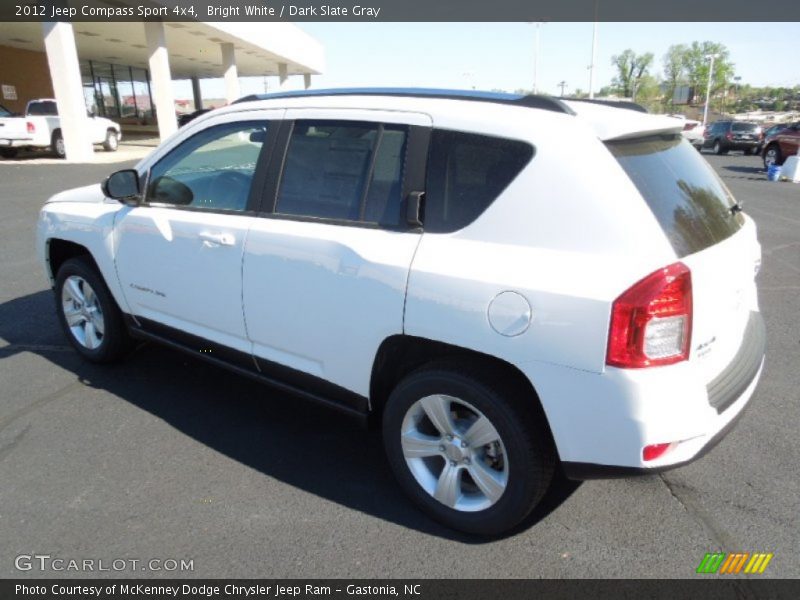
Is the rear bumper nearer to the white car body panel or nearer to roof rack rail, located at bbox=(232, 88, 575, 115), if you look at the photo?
roof rack rail, located at bbox=(232, 88, 575, 115)

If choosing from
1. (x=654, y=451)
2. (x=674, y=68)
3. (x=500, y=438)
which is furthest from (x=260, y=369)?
(x=674, y=68)

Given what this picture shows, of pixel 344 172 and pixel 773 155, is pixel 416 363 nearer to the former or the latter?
pixel 344 172

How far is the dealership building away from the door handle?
18.7 m

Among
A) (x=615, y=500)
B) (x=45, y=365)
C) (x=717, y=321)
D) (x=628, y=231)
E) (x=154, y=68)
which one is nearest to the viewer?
(x=628, y=231)

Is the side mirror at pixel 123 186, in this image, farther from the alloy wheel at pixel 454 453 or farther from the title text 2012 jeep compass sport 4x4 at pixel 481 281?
the alloy wheel at pixel 454 453

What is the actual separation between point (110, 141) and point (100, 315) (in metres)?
22.0

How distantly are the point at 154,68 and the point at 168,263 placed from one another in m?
23.5

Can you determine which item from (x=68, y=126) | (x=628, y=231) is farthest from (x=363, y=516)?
(x=68, y=126)

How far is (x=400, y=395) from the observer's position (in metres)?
2.64

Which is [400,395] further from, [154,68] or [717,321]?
[154,68]

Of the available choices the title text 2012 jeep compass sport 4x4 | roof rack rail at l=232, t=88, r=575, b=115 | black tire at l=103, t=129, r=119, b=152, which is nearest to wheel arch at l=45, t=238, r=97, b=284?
the title text 2012 jeep compass sport 4x4

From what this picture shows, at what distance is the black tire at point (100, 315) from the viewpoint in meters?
4.11

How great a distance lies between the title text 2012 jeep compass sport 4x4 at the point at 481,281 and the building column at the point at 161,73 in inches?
849

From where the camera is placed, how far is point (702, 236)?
7.77 ft
